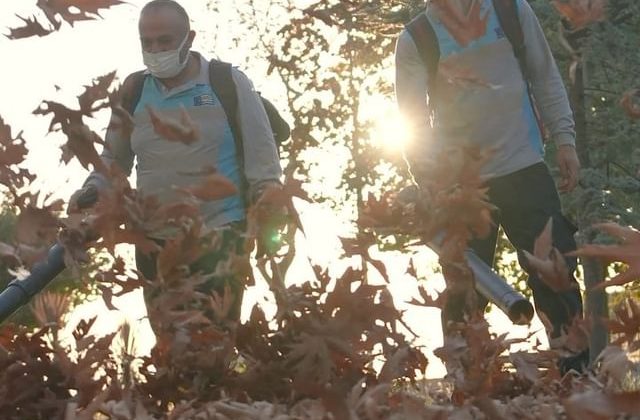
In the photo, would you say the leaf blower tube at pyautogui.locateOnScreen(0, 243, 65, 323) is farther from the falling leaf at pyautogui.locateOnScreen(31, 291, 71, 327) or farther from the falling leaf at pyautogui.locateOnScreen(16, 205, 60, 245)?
the falling leaf at pyautogui.locateOnScreen(16, 205, 60, 245)

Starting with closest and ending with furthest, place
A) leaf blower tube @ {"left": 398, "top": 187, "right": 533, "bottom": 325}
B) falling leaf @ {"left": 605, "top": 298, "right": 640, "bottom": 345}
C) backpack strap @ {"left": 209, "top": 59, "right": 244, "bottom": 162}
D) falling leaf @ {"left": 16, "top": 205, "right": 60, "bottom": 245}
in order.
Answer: falling leaf @ {"left": 605, "top": 298, "right": 640, "bottom": 345} < falling leaf @ {"left": 16, "top": 205, "right": 60, "bottom": 245} < leaf blower tube @ {"left": 398, "top": 187, "right": 533, "bottom": 325} < backpack strap @ {"left": 209, "top": 59, "right": 244, "bottom": 162}

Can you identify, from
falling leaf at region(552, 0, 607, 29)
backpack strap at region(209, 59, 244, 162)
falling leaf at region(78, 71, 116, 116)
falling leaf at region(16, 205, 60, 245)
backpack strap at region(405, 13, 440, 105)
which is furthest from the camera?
backpack strap at region(405, 13, 440, 105)

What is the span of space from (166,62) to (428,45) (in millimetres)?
1141

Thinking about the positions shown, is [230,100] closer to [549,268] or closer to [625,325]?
[549,268]

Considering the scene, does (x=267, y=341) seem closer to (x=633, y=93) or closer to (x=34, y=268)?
(x=34, y=268)

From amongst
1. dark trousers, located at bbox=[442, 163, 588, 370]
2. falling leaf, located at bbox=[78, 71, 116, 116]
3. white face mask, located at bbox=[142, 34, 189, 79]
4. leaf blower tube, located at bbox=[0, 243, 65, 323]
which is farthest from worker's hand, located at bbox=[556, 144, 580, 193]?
falling leaf, located at bbox=[78, 71, 116, 116]

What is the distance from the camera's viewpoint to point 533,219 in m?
6.09

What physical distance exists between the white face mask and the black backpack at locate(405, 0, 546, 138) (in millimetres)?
1018

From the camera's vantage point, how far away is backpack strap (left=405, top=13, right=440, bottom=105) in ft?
20.2

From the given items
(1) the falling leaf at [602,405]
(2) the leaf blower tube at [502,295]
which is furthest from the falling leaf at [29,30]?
(1) the falling leaf at [602,405]

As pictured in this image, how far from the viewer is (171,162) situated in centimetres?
606

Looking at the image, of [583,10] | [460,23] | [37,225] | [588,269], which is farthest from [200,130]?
[588,269]

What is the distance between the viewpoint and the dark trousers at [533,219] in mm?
5930

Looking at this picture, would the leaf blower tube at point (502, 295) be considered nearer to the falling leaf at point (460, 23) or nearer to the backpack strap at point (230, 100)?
the falling leaf at point (460, 23)
